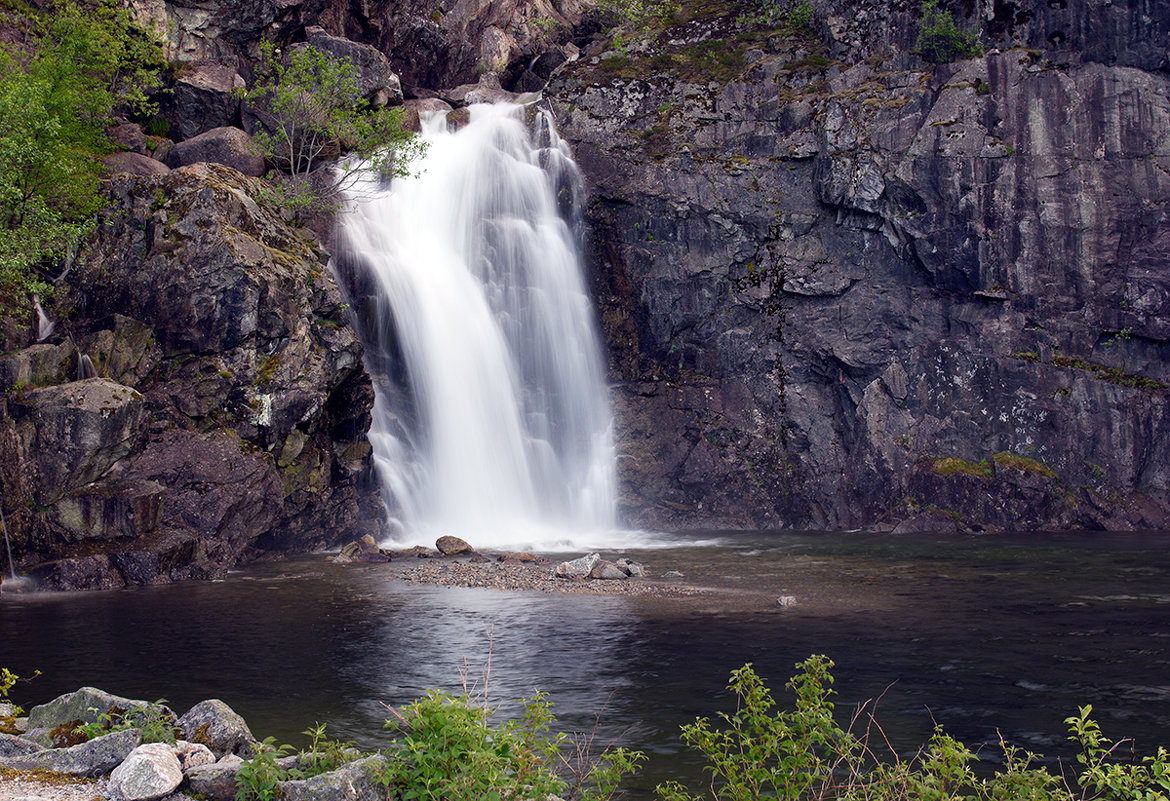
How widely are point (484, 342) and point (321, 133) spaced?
35.5 feet

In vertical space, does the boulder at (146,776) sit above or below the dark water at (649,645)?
above

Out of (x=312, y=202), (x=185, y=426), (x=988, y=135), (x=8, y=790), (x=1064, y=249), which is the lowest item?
(x=8, y=790)

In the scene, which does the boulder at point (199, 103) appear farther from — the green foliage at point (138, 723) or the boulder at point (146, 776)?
the boulder at point (146, 776)

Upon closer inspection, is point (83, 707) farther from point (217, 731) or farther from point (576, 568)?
point (576, 568)

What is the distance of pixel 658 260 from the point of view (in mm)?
37000

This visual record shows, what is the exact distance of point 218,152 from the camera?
33.3m

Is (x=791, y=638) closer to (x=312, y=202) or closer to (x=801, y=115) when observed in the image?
(x=312, y=202)

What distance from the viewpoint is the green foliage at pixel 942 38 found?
119 ft

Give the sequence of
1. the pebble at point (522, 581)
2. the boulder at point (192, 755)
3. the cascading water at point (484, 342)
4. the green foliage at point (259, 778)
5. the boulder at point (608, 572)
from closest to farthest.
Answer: the green foliage at point (259, 778), the boulder at point (192, 755), the pebble at point (522, 581), the boulder at point (608, 572), the cascading water at point (484, 342)

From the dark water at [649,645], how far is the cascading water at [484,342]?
9.49 meters

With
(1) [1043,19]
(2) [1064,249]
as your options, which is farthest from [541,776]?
(1) [1043,19]

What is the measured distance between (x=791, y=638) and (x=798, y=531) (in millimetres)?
18849

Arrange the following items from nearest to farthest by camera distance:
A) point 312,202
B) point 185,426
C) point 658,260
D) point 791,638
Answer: point 791,638 → point 185,426 → point 312,202 → point 658,260

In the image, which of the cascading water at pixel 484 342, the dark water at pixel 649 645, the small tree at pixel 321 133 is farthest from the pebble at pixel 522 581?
the small tree at pixel 321 133
